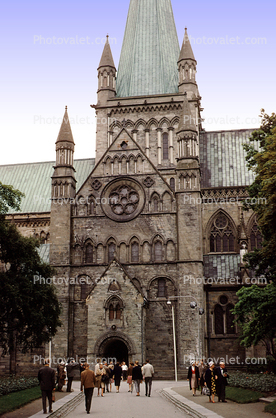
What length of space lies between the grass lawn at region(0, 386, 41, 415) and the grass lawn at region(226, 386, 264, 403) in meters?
8.63

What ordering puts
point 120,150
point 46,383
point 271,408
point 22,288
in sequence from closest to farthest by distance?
point 271,408, point 46,383, point 22,288, point 120,150

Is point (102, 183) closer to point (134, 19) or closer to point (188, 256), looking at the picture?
point (188, 256)

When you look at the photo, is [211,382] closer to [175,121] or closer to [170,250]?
[170,250]

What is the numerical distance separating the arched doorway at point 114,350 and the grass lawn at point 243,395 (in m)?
16.0

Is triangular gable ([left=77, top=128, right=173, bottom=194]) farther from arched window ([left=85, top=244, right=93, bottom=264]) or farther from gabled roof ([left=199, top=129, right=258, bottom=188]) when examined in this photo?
gabled roof ([left=199, top=129, right=258, bottom=188])

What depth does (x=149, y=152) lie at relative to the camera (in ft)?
177

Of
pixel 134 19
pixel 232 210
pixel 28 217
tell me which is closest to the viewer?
pixel 232 210

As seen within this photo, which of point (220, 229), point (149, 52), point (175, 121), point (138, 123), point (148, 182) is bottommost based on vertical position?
point (220, 229)

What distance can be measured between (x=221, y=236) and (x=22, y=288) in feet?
79.2

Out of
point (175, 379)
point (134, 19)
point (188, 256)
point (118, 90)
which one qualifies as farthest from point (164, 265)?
point (134, 19)

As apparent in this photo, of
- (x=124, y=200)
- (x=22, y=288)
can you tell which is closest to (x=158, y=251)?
(x=124, y=200)

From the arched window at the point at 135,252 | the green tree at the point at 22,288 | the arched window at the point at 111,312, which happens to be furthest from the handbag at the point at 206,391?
the arched window at the point at 135,252

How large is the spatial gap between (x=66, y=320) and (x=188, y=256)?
10.8 m

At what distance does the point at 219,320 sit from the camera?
46.2m
